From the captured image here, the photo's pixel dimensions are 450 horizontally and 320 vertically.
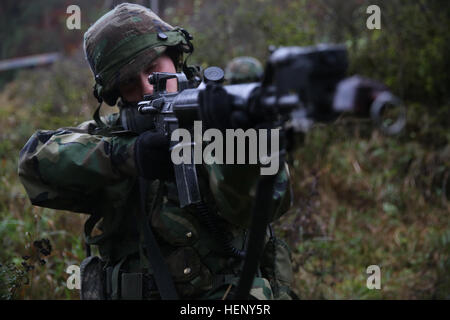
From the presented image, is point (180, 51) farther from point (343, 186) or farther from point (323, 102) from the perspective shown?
point (343, 186)

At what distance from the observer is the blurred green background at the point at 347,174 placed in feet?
11.1

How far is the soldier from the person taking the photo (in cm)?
→ 168

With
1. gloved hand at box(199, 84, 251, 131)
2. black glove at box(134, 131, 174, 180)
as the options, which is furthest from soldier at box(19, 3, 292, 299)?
gloved hand at box(199, 84, 251, 131)

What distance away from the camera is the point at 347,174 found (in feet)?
15.8

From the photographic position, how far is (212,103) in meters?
1.12

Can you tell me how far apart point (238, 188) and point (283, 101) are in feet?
1.37

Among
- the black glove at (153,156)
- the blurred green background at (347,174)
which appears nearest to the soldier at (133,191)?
the black glove at (153,156)

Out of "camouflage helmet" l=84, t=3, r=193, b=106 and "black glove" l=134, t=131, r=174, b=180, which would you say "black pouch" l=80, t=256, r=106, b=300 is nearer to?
"black glove" l=134, t=131, r=174, b=180

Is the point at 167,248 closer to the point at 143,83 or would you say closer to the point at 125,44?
the point at 143,83

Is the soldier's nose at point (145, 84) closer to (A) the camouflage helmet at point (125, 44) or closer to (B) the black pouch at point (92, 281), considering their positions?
(A) the camouflage helmet at point (125, 44)

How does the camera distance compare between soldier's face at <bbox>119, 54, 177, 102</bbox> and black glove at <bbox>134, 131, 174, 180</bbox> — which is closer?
black glove at <bbox>134, 131, 174, 180</bbox>

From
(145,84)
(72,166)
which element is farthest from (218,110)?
(145,84)

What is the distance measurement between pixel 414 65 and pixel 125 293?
14.8ft
